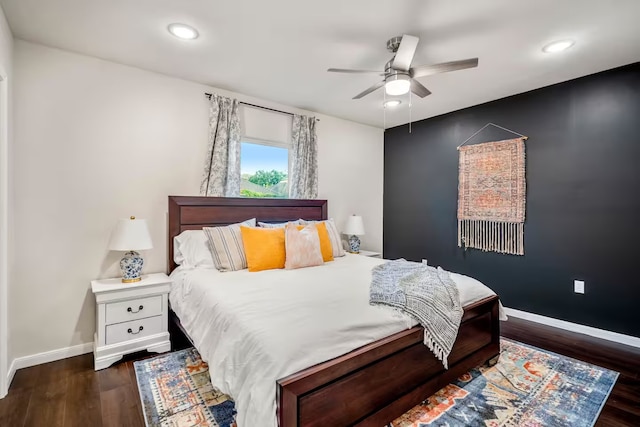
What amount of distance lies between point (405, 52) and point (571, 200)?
2.56 metres

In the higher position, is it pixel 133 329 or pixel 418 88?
pixel 418 88

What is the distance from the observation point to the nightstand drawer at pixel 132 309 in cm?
250

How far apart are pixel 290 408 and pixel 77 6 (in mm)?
2843

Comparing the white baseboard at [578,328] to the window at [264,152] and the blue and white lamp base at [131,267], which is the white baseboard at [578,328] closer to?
the window at [264,152]

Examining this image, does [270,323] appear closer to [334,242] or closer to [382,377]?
[382,377]

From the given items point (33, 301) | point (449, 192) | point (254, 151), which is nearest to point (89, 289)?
point (33, 301)

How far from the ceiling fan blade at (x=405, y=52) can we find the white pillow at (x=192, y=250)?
234 cm

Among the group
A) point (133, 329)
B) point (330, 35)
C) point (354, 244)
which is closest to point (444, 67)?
point (330, 35)

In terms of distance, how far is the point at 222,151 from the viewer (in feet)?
11.2

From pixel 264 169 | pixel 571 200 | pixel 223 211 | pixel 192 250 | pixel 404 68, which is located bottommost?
pixel 192 250

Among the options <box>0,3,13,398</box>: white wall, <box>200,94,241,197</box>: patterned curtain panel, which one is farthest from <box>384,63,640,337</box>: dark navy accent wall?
<box>0,3,13,398</box>: white wall

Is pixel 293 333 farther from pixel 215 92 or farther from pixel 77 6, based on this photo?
pixel 215 92

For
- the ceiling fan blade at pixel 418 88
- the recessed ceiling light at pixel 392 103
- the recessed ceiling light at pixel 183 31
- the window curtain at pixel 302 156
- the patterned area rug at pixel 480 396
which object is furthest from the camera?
the window curtain at pixel 302 156

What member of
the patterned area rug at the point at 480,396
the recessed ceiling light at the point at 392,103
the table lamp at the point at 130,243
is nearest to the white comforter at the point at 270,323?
the patterned area rug at the point at 480,396
